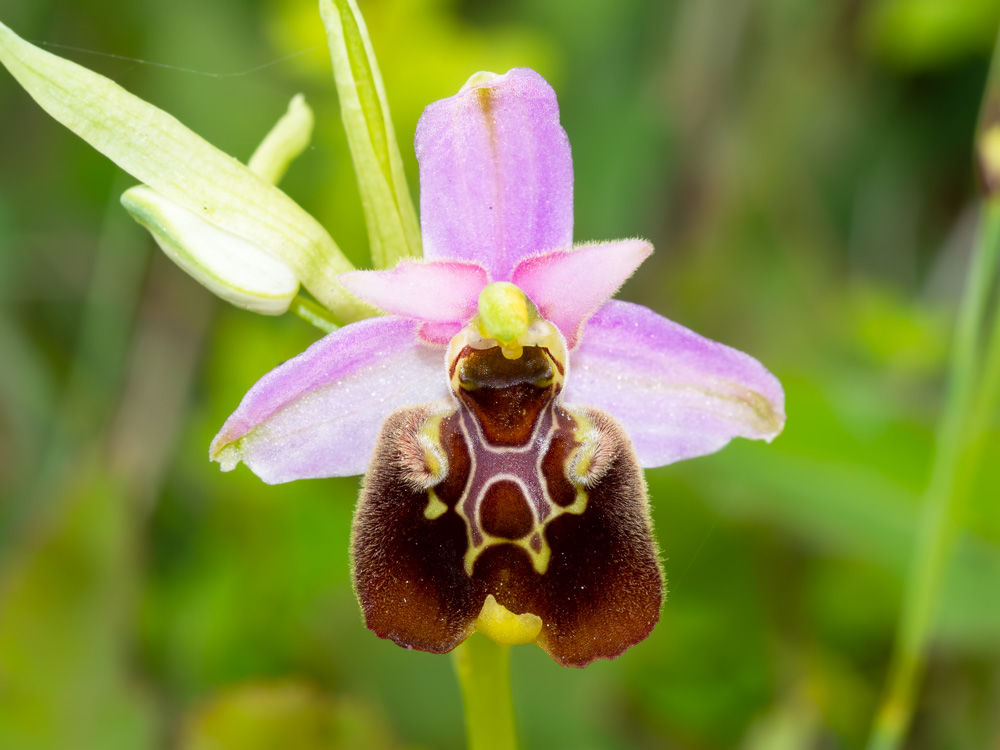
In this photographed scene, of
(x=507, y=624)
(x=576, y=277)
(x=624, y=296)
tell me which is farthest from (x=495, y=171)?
(x=624, y=296)

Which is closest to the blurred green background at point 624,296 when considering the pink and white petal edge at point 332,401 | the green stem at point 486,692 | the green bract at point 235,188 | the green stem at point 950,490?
the green stem at point 950,490

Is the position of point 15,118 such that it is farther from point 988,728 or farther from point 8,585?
point 988,728

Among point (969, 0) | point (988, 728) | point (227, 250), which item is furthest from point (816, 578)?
point (227, 250)

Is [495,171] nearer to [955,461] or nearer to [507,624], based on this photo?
[507,624]

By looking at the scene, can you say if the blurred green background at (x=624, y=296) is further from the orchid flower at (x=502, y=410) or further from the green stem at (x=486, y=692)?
the orchid flower at (x=502, y=410)

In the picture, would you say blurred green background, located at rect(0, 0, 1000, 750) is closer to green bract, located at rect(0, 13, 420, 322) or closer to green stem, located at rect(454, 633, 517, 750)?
green stem, located at rect(454, 633, 517, 750)

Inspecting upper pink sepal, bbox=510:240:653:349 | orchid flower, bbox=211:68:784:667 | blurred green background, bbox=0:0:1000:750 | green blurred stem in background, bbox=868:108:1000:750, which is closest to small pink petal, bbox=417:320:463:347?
orchid flower, bbox=211:68:784:667

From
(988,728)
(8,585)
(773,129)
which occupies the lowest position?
(988,728)
